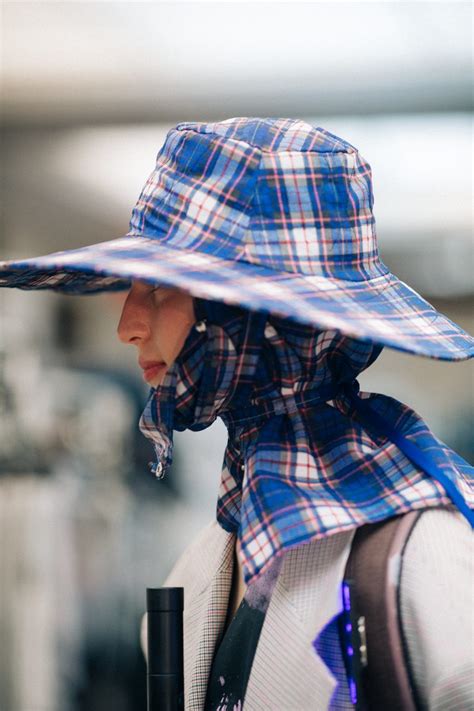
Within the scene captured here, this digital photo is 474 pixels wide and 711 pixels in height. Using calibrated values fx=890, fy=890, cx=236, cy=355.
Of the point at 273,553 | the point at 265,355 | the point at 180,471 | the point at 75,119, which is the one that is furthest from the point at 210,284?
the point at 75,119

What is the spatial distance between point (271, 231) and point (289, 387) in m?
0.16

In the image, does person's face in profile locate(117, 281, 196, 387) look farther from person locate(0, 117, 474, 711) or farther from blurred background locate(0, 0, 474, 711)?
blurred background locate(0, 0, 474, 711)

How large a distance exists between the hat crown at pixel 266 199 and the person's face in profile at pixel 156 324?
2.5 inches

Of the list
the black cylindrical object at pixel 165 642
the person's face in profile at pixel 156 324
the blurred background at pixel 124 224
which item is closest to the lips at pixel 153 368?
the person's face in profile at pixel 156 324

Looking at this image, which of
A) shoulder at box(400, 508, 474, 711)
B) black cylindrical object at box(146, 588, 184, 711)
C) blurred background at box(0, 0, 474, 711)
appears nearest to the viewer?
shoulder at box(400, 508, 474, 711)

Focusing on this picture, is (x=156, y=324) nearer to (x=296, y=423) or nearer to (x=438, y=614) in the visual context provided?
(x=296, y=423)

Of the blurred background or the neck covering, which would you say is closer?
the neck covering

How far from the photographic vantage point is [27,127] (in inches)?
79.8

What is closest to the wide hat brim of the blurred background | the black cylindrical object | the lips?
the lips

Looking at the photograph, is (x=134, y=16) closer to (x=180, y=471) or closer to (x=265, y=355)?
(x=180, y=471)

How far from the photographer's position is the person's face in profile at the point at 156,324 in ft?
3.06

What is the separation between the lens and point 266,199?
89 cm

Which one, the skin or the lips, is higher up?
the skin

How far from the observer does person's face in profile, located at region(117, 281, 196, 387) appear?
0.93m
